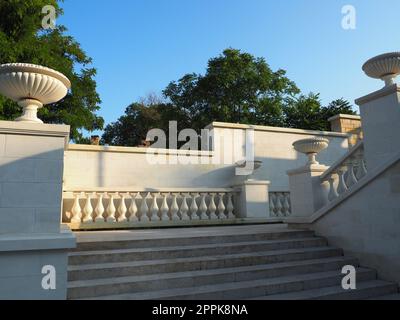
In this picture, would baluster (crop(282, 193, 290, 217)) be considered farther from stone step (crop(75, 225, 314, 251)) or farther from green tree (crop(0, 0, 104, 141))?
green tree (crop(0, 0, 104, 141))

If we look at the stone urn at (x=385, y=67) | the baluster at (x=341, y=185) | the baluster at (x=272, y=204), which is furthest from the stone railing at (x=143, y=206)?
the stone urn at (x=385, y=67)

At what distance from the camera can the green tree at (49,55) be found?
10.8 metres

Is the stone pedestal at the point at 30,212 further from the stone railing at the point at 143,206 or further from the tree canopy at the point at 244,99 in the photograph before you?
the tree canopy at the point at 244,99

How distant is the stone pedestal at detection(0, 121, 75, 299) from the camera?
308 centimetres

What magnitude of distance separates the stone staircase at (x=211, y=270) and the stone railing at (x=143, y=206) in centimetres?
305

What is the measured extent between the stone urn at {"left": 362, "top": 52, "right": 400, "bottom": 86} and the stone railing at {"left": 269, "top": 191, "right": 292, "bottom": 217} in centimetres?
495

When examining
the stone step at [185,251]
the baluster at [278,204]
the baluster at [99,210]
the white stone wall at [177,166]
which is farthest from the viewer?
the baluster at [278,204]

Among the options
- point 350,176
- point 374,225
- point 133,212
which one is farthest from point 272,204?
point 374,225

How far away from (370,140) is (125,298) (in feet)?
15.0

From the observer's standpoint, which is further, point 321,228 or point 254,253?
point 321,228

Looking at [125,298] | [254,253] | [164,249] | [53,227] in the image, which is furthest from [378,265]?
[53,227]

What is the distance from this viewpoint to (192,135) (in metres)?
13.7

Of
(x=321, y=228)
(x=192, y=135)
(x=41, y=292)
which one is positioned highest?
(x=192, y=135)
